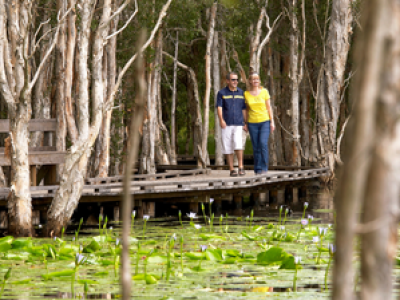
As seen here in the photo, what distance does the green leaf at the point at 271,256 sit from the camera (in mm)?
4992

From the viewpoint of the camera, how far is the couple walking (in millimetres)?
9977

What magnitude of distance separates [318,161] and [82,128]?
30.2 feet

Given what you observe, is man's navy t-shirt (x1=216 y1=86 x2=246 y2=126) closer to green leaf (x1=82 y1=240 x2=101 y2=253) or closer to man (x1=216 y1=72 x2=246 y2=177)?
man (x1=216 y1=72 x2=246 y2=177)

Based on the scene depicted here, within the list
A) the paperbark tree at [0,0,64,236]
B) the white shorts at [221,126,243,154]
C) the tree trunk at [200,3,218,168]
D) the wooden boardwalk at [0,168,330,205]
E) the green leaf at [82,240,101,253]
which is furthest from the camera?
the tree trunk at [200,3,218,168]

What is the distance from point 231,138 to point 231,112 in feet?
1.53

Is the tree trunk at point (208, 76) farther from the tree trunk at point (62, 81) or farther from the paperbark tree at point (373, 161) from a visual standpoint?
the paperbark tree at point (373, 161)

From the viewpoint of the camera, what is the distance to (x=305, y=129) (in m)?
22.0

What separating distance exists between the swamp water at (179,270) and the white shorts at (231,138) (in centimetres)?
347

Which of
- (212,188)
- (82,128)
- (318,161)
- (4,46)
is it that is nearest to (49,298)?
(82,128)

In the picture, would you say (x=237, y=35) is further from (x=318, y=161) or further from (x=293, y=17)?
(x=318, y=161)

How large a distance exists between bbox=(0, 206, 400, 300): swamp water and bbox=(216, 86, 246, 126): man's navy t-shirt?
A: 140 inches

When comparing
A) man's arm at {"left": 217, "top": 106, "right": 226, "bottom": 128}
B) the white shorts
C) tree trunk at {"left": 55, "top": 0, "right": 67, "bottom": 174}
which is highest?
tree trunk at {"left": 55, "top": 0, "right": 67, "bottom": 174}

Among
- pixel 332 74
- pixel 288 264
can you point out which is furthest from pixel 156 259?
pixel 332 74

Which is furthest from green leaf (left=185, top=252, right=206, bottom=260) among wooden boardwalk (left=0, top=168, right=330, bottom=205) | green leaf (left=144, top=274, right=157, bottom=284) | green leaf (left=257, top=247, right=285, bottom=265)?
wooden boardwalk (left=0, top=168, right=330, bottom=205)
